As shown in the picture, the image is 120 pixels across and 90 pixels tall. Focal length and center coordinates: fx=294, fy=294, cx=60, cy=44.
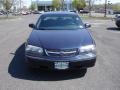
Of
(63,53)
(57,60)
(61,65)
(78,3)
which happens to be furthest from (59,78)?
(78,3)

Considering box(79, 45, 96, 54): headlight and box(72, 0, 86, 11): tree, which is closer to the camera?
box(79, 45, 96, 54): headlight

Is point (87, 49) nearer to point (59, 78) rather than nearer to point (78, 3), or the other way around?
point (59, 78)

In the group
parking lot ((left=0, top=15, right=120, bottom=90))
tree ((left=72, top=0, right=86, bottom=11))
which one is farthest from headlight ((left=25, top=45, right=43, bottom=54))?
tree ((left=72, top=0, right=86, bottom=11))

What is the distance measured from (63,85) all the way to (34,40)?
1.56 m

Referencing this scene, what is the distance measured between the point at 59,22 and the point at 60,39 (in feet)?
5.24

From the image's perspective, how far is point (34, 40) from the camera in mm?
7340

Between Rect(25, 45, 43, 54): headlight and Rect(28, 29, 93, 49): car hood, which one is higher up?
Rect(28, 29, 93, 49): car hood

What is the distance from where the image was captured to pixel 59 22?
8789 millimetres

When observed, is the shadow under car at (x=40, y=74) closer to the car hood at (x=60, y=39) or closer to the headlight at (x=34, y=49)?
the headlight at (x=34, y=49)

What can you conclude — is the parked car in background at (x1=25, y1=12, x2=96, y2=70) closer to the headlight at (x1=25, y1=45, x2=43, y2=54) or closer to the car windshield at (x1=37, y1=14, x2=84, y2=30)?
the headlight at (x1=25, y1=45, x2=43, y2=54)

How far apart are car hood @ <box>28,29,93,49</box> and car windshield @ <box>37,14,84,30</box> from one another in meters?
0.47

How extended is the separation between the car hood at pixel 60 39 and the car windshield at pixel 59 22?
472 mm

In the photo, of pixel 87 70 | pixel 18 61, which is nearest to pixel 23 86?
pixel 87 70

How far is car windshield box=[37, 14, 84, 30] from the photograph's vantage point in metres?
8.56
